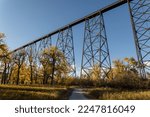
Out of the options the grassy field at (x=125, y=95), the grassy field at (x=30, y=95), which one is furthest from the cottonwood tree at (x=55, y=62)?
the grassy field at (x=125, y=95)

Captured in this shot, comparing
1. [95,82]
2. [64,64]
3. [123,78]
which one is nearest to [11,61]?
[64,64]

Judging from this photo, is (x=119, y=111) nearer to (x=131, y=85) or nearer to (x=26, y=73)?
(x=131, y=85)

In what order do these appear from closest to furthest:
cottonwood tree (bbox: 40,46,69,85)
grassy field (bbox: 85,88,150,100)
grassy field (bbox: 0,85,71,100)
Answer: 1. grassy field (bbox: 85,88,150,100)
2. grassy field (bbox: 0,85,71,100)
3. cottonwood tree (bbox: 40,46,69,85)

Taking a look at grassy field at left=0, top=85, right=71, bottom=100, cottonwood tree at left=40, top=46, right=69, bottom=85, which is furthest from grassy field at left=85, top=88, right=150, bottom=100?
cottonwood tree at left=40, top=46, right=69, bottom=85

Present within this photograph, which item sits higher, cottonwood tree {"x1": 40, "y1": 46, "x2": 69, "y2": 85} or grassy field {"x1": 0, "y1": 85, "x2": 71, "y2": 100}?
cottonwood tree {"x1": 40, "y1": 46, "x2": 69, "y2": 85}

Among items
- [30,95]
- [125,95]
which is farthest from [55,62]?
[125,95]

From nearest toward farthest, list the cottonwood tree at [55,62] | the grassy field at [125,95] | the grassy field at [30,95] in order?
the grassy field at [125,95], the grassy field at [30,95], the cottonwood tree at [55,62]

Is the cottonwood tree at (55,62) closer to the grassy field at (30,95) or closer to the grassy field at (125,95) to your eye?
the grassy field at (30,95)

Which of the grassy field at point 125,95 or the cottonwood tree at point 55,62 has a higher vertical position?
the cottonwood tree at point 55,62

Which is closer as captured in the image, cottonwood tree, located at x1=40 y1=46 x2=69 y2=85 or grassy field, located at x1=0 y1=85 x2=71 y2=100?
grassy field, located at x1=0 y1=85 x2=71 y2=100

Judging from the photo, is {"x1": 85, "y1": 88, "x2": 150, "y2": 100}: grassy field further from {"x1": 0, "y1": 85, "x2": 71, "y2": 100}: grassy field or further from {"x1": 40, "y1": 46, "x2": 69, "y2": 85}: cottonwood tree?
{"x1": 40, "y1": 46, "x2": 69, "y2": 85}: cottonwood tree

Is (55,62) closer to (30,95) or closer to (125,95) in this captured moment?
(30,95)

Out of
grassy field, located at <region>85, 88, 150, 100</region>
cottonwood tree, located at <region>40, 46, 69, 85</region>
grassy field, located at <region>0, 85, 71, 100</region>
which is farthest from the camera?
cottonwood tree, located at <region>40, 46, 69, 85</region>

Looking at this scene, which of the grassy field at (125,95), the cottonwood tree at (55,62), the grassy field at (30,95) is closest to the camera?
the grassy field at (125,95)
